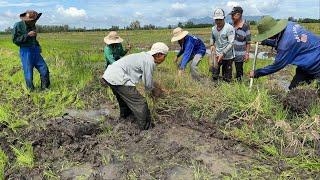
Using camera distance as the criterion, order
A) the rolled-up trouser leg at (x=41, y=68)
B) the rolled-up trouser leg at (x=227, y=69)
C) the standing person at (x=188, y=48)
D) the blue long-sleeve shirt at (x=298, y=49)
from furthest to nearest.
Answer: the rolled-up trouser leg at (x=41, y=68) → the rolled-up trouser leg at (x=227, y=69) → the standing person at (x=188, y=48) → the blue long-sleeve shirt at (x=298, y=49)

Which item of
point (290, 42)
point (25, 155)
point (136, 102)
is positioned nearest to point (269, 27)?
point (290, 42)

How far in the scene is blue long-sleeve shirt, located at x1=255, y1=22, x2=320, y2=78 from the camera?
4.94 meters


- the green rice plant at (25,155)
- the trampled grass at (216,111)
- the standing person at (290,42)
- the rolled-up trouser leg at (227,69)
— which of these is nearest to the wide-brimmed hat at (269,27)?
the standing person at (290,42)

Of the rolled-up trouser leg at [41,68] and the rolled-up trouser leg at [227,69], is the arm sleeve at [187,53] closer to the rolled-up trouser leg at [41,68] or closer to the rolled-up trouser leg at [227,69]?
the rolled-up trouser leg at [227,69]

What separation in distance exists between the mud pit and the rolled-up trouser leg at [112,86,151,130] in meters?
0.16

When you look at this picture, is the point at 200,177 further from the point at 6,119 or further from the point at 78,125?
the point at 6,119

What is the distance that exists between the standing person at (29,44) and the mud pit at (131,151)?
7.18ft

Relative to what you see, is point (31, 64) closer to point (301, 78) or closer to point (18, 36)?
point (18, 36)

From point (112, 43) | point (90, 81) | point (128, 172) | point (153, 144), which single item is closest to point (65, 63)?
point (90, 81)

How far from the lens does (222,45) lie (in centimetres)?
670

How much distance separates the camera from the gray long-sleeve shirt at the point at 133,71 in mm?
5238

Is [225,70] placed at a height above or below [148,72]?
below

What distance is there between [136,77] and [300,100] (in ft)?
6.51

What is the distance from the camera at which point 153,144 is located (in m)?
4.97
